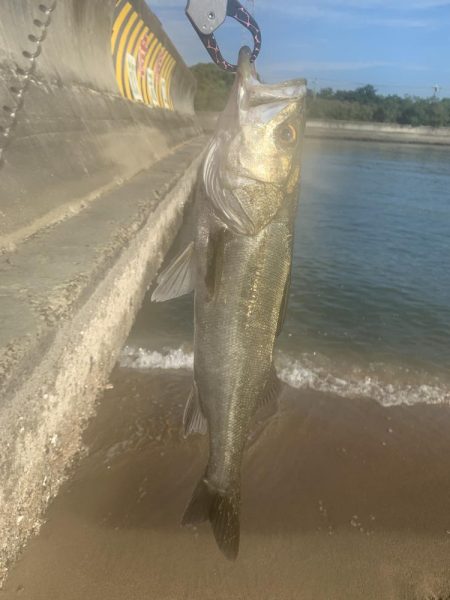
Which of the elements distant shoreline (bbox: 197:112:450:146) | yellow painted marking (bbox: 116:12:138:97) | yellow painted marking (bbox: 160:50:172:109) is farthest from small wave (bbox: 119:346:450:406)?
distant shoreline (bbox: 197:112:450:146)

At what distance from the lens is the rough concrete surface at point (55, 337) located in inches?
85.9

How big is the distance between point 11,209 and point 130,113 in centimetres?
580

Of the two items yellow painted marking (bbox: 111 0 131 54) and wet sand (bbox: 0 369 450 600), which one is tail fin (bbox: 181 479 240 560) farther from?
yellow painted marking (bbox: 111 0 131 54)

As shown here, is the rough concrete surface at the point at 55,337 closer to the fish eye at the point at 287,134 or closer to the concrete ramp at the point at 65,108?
the concrete ramp at the point at 65,108

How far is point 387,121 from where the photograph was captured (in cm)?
8581

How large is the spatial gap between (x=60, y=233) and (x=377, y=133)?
72.7 m

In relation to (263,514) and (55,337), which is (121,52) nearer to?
(55,337)

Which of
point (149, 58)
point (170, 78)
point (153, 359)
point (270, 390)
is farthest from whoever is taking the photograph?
point (170, 78)

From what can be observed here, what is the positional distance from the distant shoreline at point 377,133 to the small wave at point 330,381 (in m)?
56.4

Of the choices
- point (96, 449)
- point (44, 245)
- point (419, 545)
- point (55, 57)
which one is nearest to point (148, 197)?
point (55, 57)

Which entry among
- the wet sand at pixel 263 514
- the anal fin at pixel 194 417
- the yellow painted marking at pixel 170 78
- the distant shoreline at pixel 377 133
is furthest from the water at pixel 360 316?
the distant shoreline at pixel 377 133

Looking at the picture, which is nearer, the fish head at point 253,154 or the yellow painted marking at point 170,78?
the fish head at point 253,154

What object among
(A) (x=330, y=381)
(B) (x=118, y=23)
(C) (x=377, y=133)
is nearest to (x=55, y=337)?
(A) (x=330, y=381)

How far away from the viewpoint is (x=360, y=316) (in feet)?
21.2
